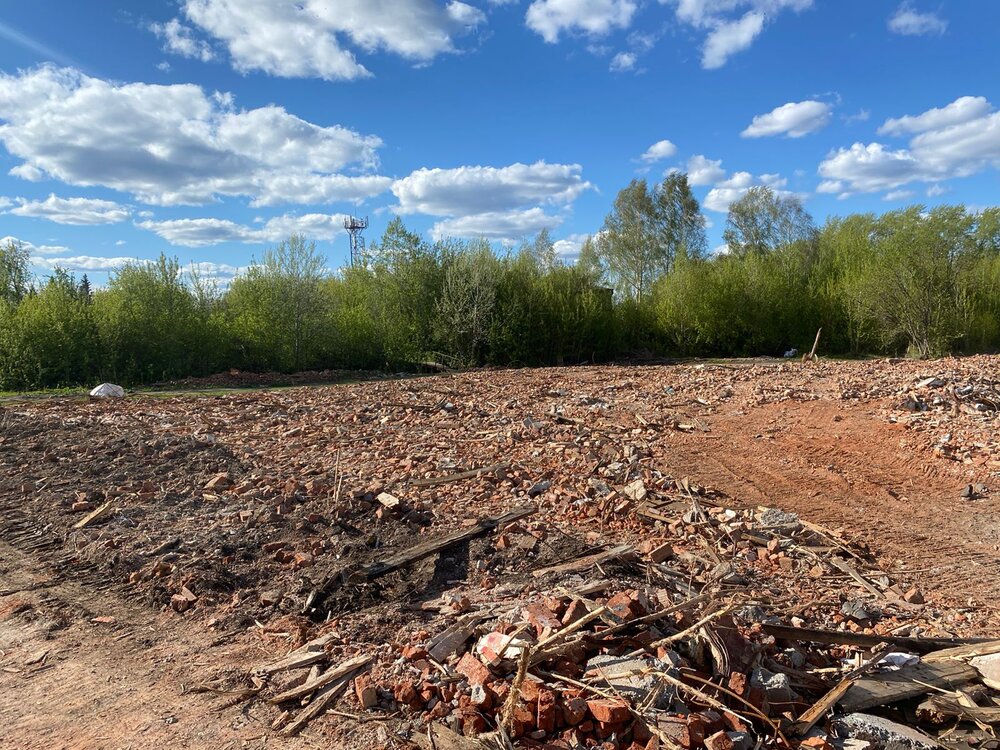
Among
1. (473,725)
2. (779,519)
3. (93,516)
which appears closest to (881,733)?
(473,725)

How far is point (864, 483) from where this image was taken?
6.72 m

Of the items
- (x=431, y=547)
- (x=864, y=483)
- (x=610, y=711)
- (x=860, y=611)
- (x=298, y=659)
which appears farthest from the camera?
(x=864, y=483)

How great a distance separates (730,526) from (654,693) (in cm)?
292

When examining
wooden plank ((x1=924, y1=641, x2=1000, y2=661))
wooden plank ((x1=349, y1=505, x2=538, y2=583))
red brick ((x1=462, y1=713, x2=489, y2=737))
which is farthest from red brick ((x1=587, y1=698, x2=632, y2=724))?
wooden plank ((x1=349, y1=505, x2=538, y2=583))

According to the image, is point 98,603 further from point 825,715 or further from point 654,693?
point 825,715

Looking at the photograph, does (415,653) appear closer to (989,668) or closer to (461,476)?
(989,668)

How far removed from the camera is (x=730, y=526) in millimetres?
5473

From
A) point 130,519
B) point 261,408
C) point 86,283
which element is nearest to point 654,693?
point 130,519

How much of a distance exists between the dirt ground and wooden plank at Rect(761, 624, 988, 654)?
68 centimetres

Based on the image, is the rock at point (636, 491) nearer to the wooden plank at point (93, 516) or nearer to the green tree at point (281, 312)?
the wooden plank at point (93, 516)

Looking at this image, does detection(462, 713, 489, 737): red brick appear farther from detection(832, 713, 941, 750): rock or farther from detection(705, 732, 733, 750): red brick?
detection(832, 713, 941, 750): rock

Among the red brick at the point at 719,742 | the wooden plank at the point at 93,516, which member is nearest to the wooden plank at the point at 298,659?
the red brick at the point at 719,742

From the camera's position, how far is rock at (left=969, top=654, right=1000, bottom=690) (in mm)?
3092

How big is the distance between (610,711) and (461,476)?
4131mm
